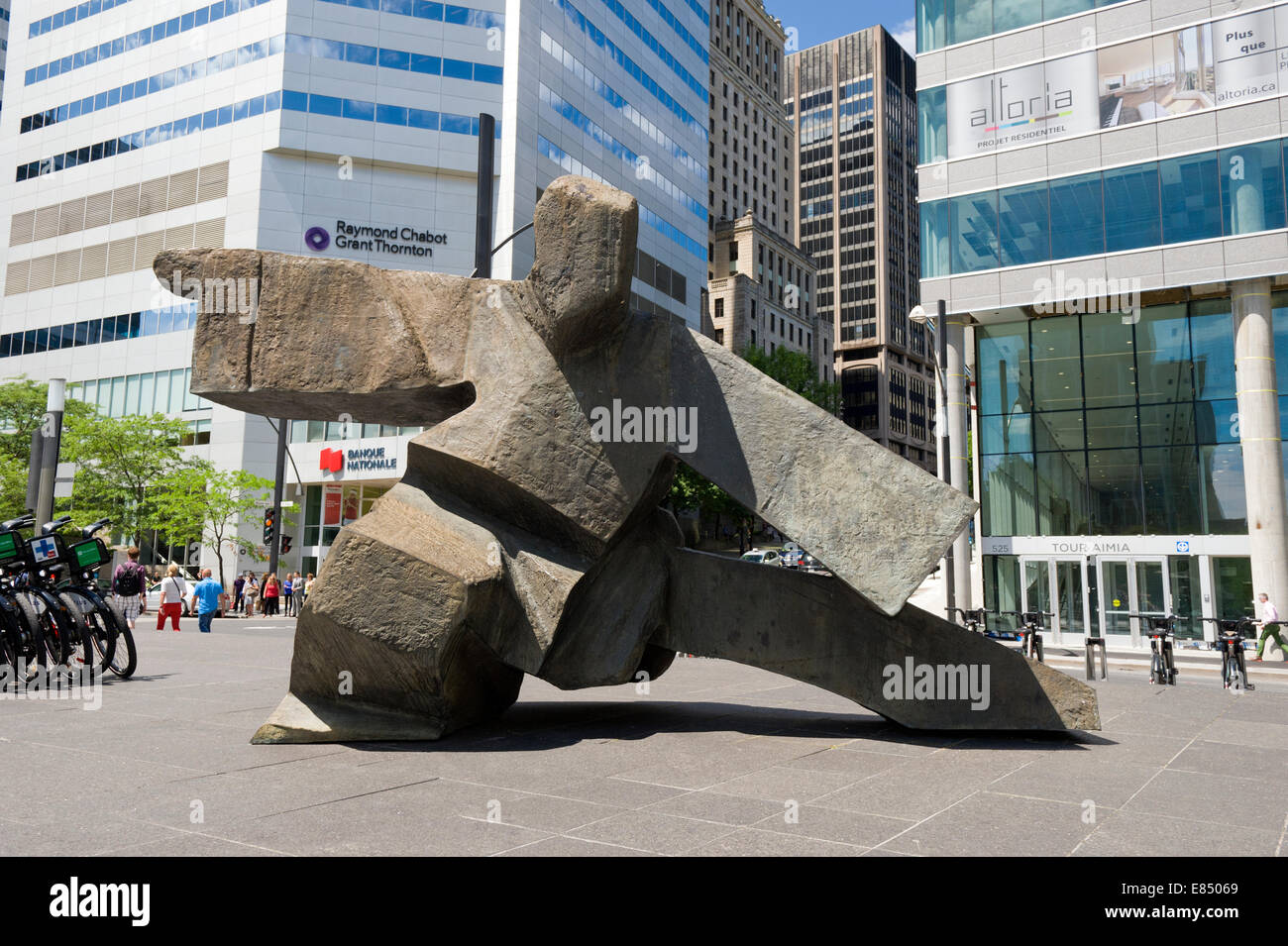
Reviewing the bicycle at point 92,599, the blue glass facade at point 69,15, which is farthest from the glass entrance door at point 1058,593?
the blue glass facade at point 69,15

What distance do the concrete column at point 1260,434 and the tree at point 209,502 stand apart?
32.6 m

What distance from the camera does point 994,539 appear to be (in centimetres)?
2620

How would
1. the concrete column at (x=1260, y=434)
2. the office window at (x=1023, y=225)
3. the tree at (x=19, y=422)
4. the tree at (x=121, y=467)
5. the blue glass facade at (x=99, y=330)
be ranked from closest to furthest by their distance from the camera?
the concrete column at (x=1260, y=434), the office window at (x=1023, y=225), the tree at (x=121, y=467), the tree at (x=19, y=422), the blue glass facade at (x=99, y=330)

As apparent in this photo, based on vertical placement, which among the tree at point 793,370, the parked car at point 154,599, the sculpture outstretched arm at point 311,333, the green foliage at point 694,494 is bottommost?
the parked car at point 154,599

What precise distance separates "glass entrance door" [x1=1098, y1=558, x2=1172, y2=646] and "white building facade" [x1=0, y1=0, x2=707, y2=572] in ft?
83.9

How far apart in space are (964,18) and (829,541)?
25513 millimetres

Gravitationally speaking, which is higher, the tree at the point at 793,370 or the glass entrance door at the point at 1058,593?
the tree at the point at 793,370

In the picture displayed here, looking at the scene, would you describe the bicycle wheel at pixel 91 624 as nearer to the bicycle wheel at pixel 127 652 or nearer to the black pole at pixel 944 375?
the bicycle wheel at pixel 127 652

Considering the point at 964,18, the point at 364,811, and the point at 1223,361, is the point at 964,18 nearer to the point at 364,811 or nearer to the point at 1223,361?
the point at 1223,361

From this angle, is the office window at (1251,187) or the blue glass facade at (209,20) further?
the blue glass facade at (209,20)

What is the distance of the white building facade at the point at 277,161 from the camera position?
41781 mm

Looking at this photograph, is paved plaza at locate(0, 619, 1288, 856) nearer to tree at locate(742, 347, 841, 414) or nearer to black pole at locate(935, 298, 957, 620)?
black pole at locate(935, 298, 957, 620)

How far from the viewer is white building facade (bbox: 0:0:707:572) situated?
41.8 meters

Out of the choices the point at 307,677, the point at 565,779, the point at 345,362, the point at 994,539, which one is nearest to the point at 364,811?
the point at 565,779
